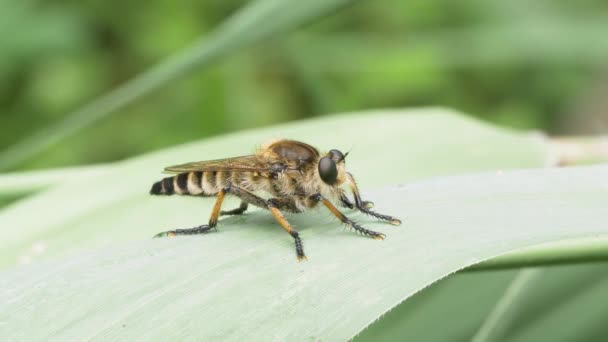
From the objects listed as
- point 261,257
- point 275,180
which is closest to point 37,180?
point 275,180

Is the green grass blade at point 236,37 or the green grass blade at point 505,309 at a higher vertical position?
the green grass blade at point 236,37

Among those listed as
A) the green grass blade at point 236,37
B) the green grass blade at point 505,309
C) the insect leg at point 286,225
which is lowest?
the green grass blade at point 505,309

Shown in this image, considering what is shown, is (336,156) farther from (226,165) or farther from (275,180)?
(226,165)

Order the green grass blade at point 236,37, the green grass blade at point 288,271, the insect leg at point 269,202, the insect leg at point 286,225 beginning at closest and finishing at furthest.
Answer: the green grass blade at point 288,271
the insect leg at point 286,225
the insect leg at point 269,202
the green grass blade at point 236,37

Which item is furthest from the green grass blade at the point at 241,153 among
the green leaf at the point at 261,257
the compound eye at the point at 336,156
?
the compound eye at the point at 336,156

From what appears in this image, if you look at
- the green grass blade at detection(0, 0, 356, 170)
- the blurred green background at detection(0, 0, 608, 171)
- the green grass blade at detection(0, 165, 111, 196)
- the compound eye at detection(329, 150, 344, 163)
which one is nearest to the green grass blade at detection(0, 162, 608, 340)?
the compound eye at detection(329, 150, 344, 163)

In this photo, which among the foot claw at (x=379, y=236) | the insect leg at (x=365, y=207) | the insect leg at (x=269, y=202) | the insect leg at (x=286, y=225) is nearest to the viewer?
the insect leg at (x=286, y=225)

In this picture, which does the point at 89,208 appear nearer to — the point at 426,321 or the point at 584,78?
the point at 426,321

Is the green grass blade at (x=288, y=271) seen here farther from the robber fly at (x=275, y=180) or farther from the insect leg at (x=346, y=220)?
the robber fly at (x=275, y=180)
